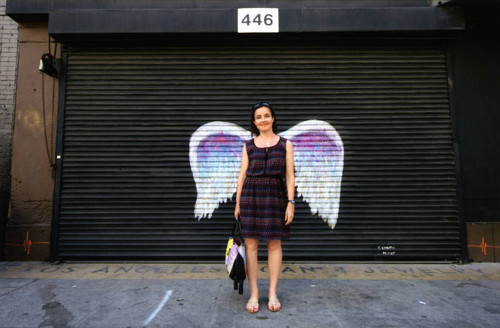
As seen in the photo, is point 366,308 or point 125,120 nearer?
point 366,308

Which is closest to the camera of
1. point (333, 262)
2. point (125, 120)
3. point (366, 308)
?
point (366, 308)

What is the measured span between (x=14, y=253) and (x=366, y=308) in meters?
4.91

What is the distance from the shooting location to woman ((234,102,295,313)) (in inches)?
102

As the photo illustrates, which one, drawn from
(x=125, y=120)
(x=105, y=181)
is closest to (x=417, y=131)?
(x=125, y=120)

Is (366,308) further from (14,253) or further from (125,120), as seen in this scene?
(14,253)

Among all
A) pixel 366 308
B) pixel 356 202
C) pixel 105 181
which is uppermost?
pixel 105 181

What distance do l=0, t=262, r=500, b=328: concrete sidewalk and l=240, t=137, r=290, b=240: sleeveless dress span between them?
0.74m

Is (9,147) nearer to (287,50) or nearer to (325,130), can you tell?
(287,50)

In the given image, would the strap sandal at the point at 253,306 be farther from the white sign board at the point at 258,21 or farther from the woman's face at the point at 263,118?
the white sign board at the point at 258,21

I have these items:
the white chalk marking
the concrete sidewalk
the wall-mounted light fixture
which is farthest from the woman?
the wall-mounted light fixture

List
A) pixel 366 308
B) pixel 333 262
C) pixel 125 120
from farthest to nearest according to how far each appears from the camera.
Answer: pixel 125 120 < pixel 333 262 < pixel 366 308

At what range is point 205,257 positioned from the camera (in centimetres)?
414

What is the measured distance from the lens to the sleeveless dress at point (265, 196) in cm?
259

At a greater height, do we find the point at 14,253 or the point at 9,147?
the point at 9,147
